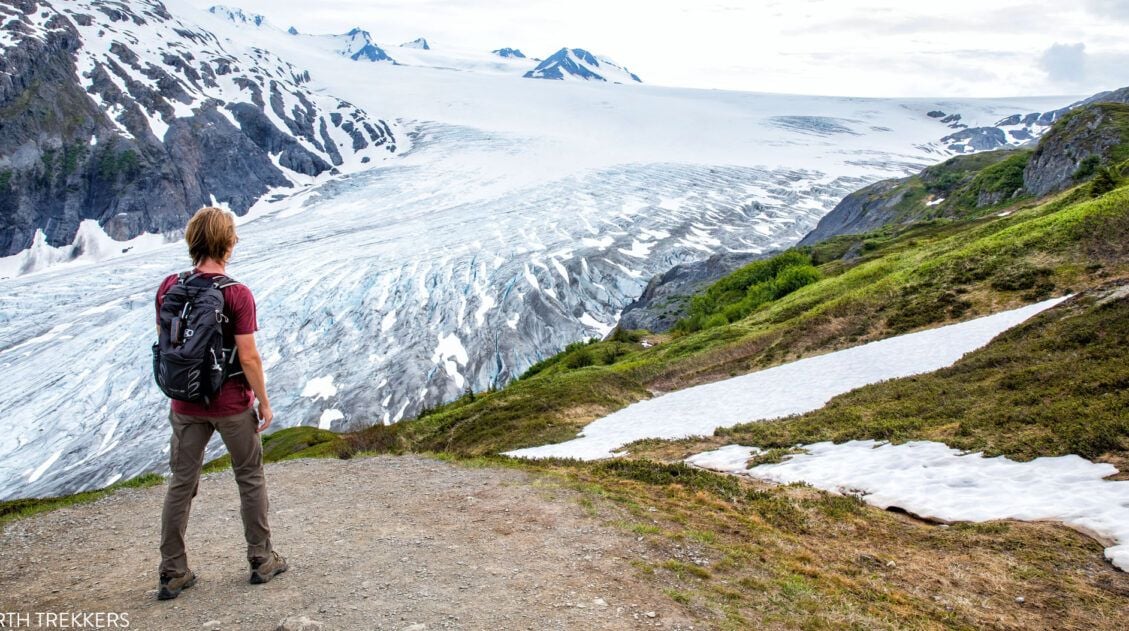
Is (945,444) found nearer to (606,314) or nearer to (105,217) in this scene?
(606,314)

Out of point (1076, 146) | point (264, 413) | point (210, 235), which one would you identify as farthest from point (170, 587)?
point (1076, 146)

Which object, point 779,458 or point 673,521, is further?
point 779,458

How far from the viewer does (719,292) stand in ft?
153

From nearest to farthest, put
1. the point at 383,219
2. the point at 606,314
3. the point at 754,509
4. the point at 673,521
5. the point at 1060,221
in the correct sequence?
1. the point at 673,521
2. the point at 754,509
3. the point at 1060,221
4. the point at 606,314
5. the point at 383,219

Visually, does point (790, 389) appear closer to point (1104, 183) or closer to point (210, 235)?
point (1104, 183)

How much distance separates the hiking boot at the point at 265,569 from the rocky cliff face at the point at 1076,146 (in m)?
45.6

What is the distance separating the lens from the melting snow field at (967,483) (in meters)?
8.28

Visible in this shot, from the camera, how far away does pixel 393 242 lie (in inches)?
2985

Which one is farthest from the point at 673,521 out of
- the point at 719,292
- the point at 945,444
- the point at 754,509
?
the point at 719,292

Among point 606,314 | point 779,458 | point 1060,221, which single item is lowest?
point 606,314

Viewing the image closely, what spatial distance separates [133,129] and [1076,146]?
13765 centimetres

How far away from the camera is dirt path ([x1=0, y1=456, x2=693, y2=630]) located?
614 centimetres

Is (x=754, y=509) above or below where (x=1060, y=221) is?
below

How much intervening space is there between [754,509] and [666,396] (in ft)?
43.5
